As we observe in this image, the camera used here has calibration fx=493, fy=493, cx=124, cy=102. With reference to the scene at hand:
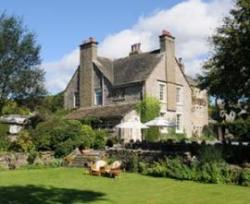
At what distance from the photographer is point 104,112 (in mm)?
48281

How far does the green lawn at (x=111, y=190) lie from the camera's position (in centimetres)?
1603

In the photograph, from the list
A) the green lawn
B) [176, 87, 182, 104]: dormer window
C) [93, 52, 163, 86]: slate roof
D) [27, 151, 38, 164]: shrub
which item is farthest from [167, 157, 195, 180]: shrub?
[176, 87, 182, 104]: dormer window

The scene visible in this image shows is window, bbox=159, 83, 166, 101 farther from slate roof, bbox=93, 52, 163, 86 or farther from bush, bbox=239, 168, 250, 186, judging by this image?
bush, bbox=239, 168, 250, 186

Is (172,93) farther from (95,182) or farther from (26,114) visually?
(95,182)

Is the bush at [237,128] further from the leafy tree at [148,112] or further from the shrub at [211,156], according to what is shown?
the shrub at [211,156]

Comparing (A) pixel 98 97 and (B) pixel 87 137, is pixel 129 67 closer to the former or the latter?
(A) pixel 98 97

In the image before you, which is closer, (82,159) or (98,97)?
(82,159)

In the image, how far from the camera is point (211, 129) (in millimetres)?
62344

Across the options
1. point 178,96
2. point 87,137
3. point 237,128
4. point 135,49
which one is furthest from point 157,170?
point 237,128

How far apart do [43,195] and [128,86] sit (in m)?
33.6

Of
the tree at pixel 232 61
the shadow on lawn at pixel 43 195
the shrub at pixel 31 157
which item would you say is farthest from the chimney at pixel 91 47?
the shadow on lawn at pixel 43 195

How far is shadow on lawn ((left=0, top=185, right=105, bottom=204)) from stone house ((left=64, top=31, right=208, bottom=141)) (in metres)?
27.4

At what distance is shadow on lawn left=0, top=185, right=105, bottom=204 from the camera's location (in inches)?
621

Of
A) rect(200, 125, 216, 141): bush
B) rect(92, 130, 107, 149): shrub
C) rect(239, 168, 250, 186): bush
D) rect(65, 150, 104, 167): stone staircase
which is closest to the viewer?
rect(239, 168, 250, 186): bush
